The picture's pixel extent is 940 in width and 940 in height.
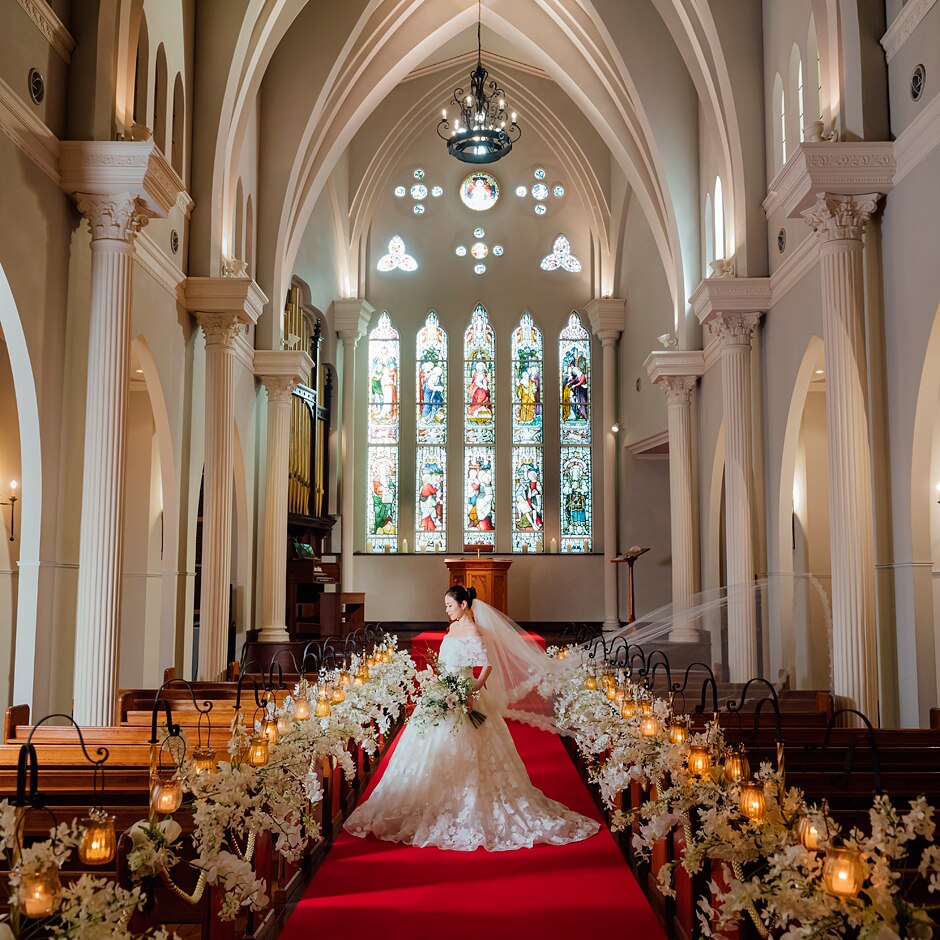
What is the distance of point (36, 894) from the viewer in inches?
106

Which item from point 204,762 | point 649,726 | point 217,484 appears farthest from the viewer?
point 217,484

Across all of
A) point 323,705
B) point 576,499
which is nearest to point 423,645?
point 576,499

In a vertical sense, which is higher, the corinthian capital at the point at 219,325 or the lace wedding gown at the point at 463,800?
the corinthian capital at the point at 219,325

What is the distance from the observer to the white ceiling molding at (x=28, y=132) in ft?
27.0

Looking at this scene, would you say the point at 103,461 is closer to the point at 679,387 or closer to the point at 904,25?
the point at 904,25

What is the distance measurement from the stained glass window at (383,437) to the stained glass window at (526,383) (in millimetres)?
2785

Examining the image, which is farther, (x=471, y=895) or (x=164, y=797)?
(x=471, y=895)

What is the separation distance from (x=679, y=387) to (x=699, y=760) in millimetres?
12445

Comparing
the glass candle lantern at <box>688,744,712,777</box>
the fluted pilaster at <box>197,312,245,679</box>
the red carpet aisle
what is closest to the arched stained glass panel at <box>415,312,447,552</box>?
the fluted pilaster at <box>197,312,245,679</box>

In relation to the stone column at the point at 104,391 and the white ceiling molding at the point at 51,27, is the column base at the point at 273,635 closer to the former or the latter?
the stone column at the point at 104,391

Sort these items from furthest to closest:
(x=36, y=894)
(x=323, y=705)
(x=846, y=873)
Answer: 1. (x=323, y=705)
2. (x=846, y=873)
3. (x=36, y=894)

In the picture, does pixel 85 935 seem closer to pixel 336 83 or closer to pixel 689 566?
pixel 689 566

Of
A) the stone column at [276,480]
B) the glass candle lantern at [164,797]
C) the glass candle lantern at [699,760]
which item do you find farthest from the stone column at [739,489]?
the glass candle lantern at [164,797]

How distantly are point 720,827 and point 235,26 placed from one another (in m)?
12.7
